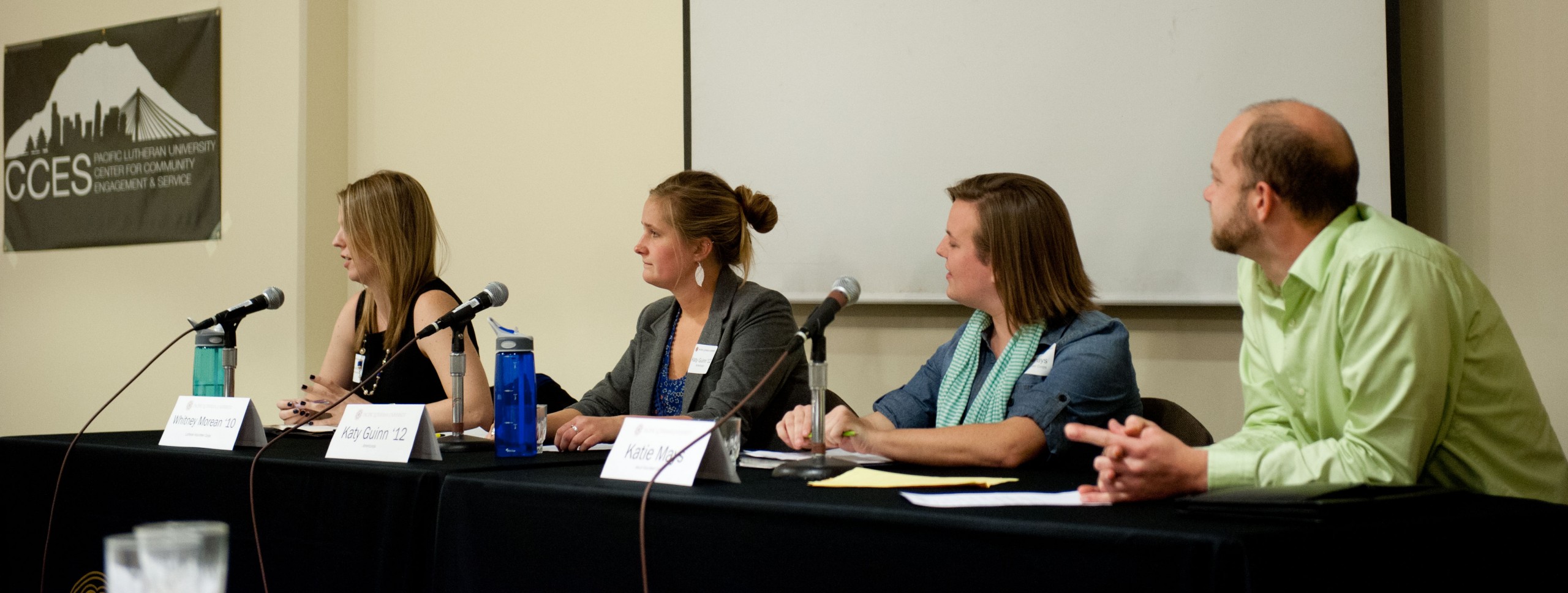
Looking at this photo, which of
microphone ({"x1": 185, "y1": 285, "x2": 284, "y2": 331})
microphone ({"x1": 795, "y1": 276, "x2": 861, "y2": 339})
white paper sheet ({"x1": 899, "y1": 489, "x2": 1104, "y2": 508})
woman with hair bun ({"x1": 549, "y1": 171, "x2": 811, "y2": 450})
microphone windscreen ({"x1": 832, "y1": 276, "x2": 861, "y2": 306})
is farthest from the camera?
woman with hair bun ({"x1": 549, "y1": 171, "x2": 811, "y2": 450})

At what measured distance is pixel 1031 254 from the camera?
79.4 inches

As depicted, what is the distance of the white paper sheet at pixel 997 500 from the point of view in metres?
1.21

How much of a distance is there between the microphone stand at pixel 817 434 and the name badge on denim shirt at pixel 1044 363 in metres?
0.44

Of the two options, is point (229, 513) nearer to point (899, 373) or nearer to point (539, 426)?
point (539, 426)

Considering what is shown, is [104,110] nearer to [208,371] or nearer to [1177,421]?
[208,371]

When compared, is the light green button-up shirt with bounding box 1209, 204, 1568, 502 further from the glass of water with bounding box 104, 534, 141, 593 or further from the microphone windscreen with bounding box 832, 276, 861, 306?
the glass of water with bounding box 104, 534, 141, 593

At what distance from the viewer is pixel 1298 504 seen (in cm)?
107

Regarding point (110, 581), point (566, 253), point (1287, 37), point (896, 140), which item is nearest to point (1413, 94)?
point (1287, 37)

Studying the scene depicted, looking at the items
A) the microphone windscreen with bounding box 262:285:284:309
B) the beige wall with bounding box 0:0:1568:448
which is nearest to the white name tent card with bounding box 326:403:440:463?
the microphone windscreen with bounding box 262:285:284:309

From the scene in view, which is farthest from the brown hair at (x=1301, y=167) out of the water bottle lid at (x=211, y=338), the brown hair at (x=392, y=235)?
the water bottle lid at (x=211, y=338)

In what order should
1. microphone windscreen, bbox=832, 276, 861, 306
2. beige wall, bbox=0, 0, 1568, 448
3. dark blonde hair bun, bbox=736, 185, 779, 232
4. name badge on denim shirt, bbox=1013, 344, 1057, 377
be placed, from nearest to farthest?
microphone windscreen, bbox=832, 276, 861, 306
name badge on denim shirt, bbox=1013, 344, 1057, 377
dark blonde hair bun, bbox=736, 185, 779, 232
beige wall, bbox=0, 0, 1568, 448

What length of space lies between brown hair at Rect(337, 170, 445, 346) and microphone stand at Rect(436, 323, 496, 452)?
615 millimetres

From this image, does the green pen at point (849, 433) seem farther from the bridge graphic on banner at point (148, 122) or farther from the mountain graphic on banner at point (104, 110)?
the bridge graphic on banner at point (148, 122)

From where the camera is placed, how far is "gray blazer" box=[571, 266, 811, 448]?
2.34 meters
